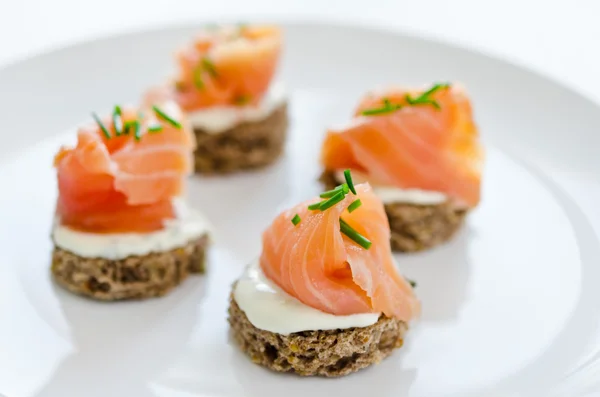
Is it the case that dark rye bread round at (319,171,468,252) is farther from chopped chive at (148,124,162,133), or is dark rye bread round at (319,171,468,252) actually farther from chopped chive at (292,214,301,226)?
chopped chive at (148,124,162,133)

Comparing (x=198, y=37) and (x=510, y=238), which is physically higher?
(x=198, y=37)

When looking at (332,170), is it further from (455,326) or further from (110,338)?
(110,338)

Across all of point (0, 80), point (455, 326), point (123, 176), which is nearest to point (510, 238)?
point (455, 326)

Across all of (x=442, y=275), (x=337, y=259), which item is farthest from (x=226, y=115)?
(x=337, y=259)

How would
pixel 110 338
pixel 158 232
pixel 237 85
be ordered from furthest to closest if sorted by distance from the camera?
pixel 237 85 → pixel 158 232 → pixel 110 338

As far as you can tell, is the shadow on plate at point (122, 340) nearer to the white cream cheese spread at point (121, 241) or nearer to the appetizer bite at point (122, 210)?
the appetizer bite at point (122, 210)

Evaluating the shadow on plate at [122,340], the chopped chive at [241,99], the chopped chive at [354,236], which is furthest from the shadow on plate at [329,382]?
the chopped chive at [241,99]

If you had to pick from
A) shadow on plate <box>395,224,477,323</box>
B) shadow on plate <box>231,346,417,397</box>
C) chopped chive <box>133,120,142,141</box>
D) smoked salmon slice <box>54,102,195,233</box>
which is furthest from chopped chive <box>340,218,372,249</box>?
chopped chive <box>133,120,142,141</box>

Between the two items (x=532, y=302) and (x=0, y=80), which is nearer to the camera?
(x=532, y=302)

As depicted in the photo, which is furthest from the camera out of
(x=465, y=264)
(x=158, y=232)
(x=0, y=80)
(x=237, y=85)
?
(x=0, y=80)
